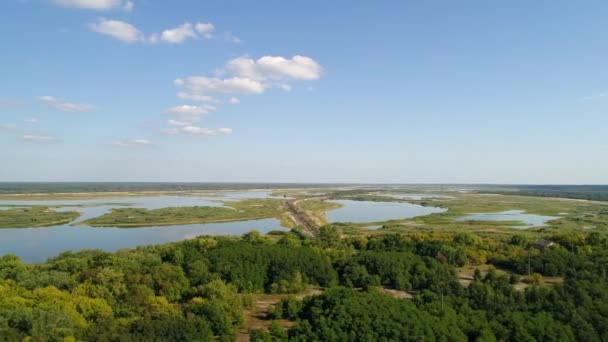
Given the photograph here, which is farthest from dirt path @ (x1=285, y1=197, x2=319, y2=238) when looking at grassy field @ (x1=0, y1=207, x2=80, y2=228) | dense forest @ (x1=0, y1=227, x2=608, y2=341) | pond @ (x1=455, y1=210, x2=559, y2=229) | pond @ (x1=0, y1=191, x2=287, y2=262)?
grassy field @ (x1=0, y1=207, x2=80, y2=228)

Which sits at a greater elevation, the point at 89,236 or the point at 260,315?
the point at 89,236

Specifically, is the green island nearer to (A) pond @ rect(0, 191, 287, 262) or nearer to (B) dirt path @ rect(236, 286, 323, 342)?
(B) dirt path @ rect(236, 286, 323, 342)

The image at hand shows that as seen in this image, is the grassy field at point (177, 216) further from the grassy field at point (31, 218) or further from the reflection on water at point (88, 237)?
the grassy field at point (31, 218)

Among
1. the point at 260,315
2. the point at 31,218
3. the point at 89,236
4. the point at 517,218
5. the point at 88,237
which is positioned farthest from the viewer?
the point at 517,218

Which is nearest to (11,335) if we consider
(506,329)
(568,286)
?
(506,329)

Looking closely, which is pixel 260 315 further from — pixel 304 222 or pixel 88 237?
pixel 304 222

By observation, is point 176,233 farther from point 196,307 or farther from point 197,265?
point 196,307

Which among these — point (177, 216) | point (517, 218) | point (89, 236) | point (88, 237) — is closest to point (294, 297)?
point (88, 237)
